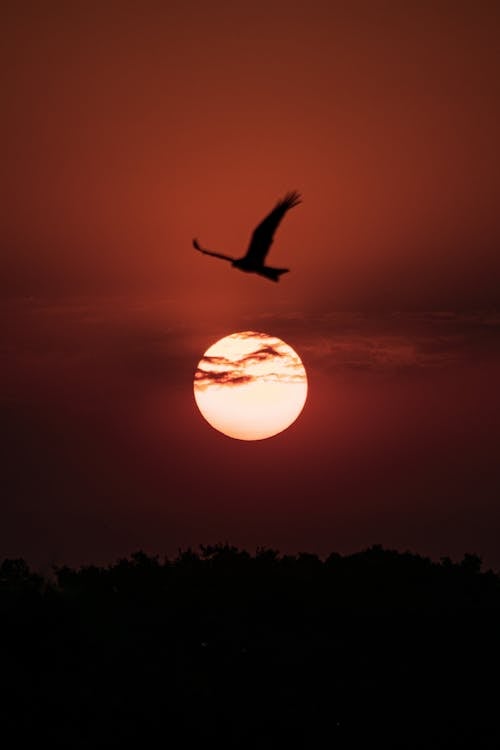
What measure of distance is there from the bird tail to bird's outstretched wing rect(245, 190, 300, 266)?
0.49 feet

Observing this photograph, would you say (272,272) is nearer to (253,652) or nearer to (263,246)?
(263,246)

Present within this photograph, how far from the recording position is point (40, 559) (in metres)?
160

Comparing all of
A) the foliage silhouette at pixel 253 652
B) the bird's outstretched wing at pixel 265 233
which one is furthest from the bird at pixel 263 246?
the foliage silhouette at pixel 253 652

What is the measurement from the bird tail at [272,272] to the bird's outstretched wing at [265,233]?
0.15 metres

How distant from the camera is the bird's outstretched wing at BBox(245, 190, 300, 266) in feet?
79.8

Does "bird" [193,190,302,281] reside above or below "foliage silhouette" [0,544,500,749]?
above

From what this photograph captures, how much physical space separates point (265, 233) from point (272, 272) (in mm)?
732

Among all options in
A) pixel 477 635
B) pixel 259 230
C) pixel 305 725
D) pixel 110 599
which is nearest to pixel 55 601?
pixel 110 599

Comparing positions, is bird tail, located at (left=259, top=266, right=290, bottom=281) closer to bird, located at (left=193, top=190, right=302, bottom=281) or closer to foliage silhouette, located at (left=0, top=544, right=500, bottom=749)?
bird, located at (left=193, top=190, right=302, bottom=281)

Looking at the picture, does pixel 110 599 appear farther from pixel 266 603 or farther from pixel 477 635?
pixel 477 635

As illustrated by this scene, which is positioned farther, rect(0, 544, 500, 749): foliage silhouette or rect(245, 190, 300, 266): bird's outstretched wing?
rect(0, 544, 500, 749): foliage silhouette

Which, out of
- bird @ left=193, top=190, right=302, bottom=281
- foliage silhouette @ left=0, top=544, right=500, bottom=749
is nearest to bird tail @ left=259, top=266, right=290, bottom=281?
bird @ left=193, top=190, right=302, bottom=281

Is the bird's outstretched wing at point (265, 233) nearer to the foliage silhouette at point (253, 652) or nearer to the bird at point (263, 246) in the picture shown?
the bird at point (263, 246)

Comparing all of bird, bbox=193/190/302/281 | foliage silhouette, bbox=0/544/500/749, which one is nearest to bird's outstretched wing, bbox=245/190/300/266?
bird, bbox=193/190/302/281
